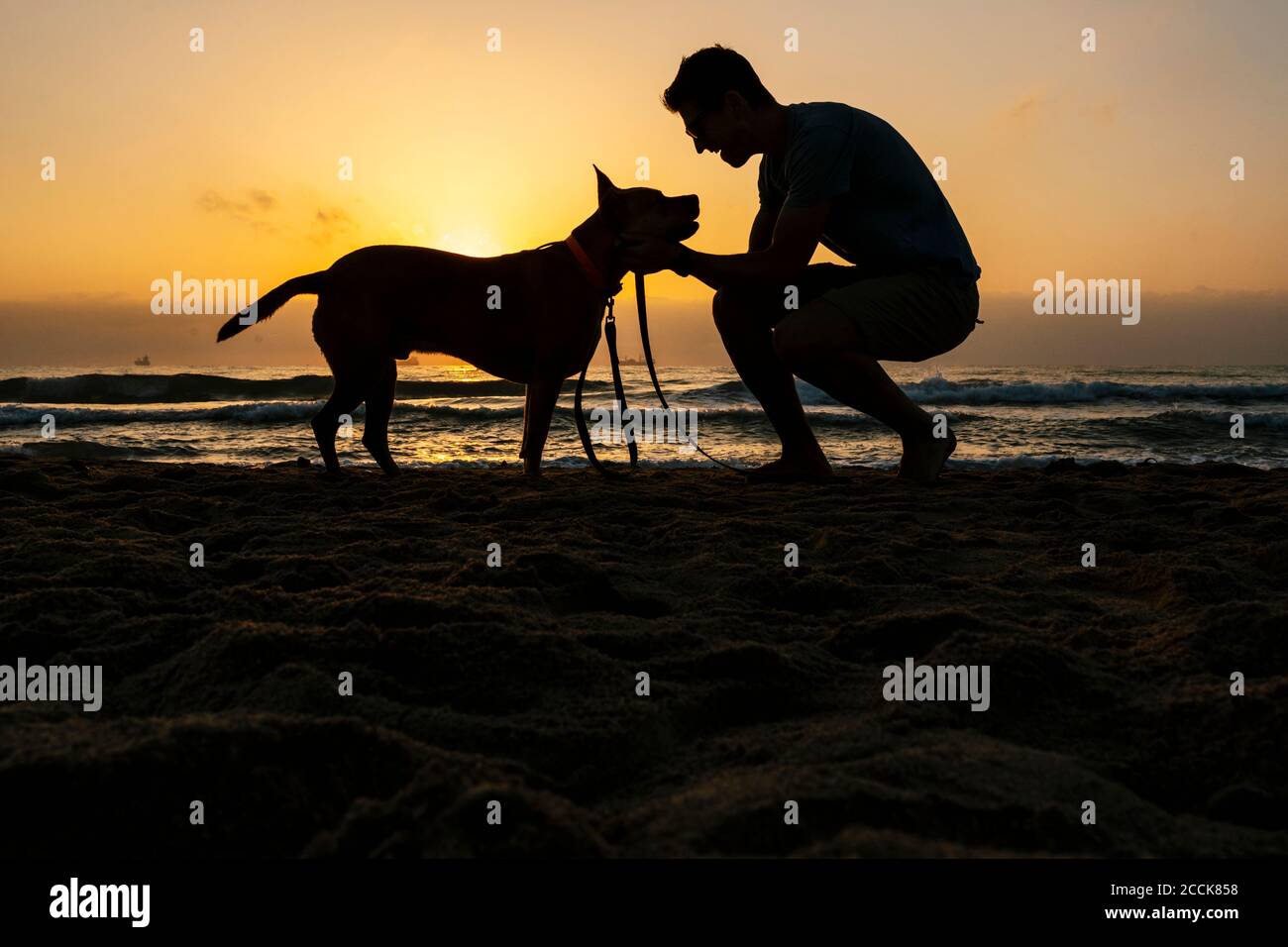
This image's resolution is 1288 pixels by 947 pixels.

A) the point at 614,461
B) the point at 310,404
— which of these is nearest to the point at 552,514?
the point at 614,461

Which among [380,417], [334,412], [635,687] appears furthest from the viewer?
[380,417]

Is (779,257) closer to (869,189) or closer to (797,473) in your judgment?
(869,189)

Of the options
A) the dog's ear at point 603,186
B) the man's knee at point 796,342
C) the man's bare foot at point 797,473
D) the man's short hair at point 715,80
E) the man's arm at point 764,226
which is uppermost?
the man's short hair at point 715,80

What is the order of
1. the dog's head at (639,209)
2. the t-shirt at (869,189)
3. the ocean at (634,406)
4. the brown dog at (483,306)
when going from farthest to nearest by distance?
the ocean at (634,406)
the dog's head at (639,209)
the brown dog at (483,306)
the t-shirt at (869,189)

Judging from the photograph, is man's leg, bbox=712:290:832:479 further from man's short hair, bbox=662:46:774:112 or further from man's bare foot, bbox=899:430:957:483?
man's short hair, bbox=662:46:774:112

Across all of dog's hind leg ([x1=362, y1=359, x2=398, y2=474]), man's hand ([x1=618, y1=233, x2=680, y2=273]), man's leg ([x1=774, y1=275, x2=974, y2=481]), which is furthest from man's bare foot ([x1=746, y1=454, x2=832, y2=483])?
dog's hind leg ([x1=362, y1=359, x2=398, y2=474])

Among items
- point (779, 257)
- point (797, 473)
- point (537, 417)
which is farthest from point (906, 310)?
point (537, 417)

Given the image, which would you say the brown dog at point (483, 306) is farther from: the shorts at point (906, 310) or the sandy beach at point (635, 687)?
the sandy beach at point (635, 687)

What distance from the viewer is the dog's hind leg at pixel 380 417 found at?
437 cm

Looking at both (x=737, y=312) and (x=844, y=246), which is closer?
(x=844, y=246)

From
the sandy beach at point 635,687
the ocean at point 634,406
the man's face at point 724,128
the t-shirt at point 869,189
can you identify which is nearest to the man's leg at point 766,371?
the t-shirt at point 869,189

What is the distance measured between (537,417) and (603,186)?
1161 millimetres

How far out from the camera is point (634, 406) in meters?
12.6

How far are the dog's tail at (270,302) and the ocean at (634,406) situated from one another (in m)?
2.28
